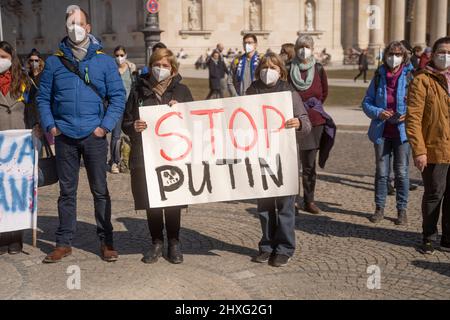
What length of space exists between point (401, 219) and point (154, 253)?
9.70 ft

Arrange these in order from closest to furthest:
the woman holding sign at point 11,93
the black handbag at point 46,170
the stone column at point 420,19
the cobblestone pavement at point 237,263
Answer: the cobblestone pavement at point 237,263
the woman holding sign at point 11,93
the black handbag at point 46,170
the stone column at point 420,19

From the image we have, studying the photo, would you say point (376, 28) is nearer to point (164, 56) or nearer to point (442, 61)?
point (442, 61)

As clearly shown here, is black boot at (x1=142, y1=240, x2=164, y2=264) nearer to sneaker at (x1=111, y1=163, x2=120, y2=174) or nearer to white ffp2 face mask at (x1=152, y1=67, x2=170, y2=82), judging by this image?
white ffp2 face mask at (x1=152, y1=67, x2=170, y2=82)

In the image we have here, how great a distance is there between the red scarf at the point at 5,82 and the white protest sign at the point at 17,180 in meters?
0.40

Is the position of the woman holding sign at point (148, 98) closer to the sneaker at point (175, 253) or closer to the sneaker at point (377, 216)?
the sneaker at point (175, 253)

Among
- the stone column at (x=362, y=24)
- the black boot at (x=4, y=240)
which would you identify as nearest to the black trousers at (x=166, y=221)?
the black boot at (x=4, y=240)

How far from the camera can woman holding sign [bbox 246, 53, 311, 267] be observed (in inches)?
226

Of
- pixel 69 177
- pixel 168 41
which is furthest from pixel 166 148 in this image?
pixel 168 41

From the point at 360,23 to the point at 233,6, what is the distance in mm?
11439

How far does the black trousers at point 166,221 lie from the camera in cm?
598

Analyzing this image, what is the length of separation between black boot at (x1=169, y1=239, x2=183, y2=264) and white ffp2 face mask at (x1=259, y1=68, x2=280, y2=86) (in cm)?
169

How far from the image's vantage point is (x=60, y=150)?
5902 mm

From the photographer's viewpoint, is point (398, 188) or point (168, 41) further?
point (168, 41)
